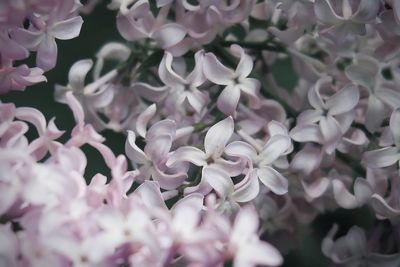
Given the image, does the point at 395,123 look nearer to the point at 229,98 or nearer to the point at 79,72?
the point at 229,98

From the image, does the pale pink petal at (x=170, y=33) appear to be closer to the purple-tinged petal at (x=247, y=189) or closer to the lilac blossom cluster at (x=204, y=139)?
the lilac blossom cluster at (x=204, y=139)

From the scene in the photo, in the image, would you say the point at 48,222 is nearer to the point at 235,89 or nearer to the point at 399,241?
the point at 235,89

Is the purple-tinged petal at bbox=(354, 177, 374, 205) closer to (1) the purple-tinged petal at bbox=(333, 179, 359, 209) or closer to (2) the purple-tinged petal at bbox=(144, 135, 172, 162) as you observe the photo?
(1) the purple-tinged petal at bbox=(333, 179, 359, 209)

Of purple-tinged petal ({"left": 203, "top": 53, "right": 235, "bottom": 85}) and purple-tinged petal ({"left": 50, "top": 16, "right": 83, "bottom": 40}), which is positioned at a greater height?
purple-tinged petal ({"left": 50, "top": 16, "right": 83, "bottom": 40})

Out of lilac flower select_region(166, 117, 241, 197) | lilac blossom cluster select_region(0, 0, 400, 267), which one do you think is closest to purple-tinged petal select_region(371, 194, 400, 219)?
lilac blossom cluster select_region(0, 0, 400, 267)

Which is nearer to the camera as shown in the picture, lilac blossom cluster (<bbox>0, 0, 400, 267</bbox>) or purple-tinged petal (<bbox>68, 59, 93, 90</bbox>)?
lilac blossom cluster (<bbox>0, 0, 400, 267</bbox>)

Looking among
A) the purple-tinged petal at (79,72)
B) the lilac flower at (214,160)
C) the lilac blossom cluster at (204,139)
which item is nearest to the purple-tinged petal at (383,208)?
the lilac blossom cluster at (204,139)
